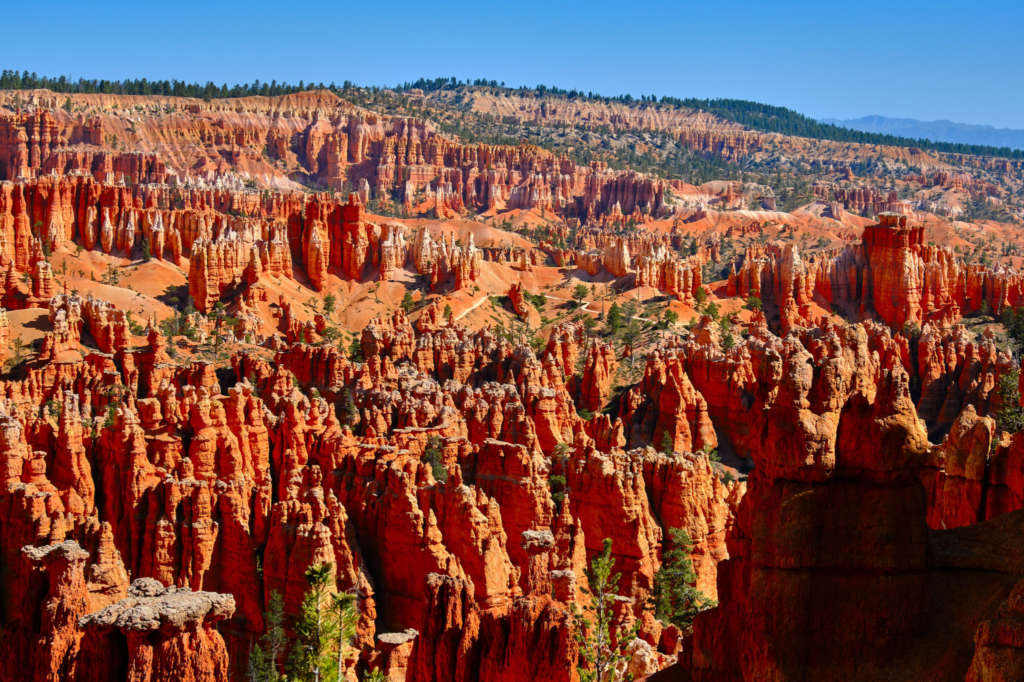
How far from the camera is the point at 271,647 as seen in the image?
32.4m

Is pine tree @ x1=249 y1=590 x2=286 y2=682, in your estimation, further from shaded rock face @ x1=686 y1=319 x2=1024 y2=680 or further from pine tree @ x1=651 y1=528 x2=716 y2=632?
shaded rock face @ x1=686 y1=319 x2=1024 y2=680

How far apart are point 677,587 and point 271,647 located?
16.2 meters

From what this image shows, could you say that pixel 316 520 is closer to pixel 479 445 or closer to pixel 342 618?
pixel 342 618

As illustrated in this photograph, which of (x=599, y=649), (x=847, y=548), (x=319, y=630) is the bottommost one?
(x=599, y=649)

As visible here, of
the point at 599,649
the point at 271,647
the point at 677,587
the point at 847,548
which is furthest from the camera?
the point at 677,587

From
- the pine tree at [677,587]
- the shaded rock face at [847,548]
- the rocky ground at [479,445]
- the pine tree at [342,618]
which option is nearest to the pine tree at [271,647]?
the rocky ground at [479,445]

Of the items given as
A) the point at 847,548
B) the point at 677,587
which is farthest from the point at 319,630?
the point at 677,587

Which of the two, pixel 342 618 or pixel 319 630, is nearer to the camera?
pixel 319 630

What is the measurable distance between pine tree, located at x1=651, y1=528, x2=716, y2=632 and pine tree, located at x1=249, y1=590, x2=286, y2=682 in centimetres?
1299

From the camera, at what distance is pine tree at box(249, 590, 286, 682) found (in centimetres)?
3069

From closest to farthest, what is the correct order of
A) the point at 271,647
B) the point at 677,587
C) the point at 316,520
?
the point at 271,647 < the point at 316,520 < the point at 677,587

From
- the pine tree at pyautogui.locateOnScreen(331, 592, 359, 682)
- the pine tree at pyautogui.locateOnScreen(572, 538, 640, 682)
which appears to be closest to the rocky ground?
the pine tree at pyautogui.locateOnScreen(572, 538, 640, 682)

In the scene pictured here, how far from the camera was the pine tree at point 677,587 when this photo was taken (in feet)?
132

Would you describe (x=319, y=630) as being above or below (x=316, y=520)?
below
